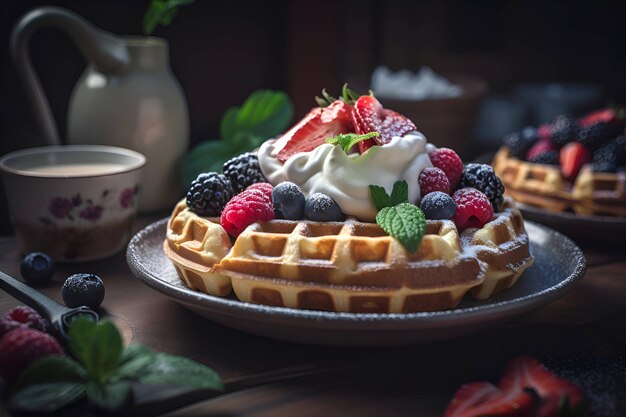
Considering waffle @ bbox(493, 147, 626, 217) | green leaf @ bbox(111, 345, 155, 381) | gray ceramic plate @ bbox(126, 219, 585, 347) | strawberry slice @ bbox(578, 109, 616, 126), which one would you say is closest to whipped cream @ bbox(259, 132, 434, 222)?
gray ceramic plate @ bbox(126, 219, 585, 347)

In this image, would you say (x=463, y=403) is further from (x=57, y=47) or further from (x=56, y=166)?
(x=57, y=47)

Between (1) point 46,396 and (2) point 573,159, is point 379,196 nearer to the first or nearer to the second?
(1) point 46,396

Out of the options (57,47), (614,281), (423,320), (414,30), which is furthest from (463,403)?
(414,30)

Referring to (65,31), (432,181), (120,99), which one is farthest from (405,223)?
(65,31)

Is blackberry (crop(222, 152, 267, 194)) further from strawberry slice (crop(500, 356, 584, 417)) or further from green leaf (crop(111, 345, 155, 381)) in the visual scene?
strawberry slice (crop(500, 356, 584, 417))

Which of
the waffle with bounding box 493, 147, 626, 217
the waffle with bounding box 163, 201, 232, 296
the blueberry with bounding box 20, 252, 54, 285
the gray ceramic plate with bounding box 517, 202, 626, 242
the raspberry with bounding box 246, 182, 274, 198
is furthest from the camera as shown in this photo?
the waffle with bounding box 493, 147, 626, 217

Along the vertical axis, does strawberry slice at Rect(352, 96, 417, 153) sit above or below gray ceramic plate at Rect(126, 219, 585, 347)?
above
